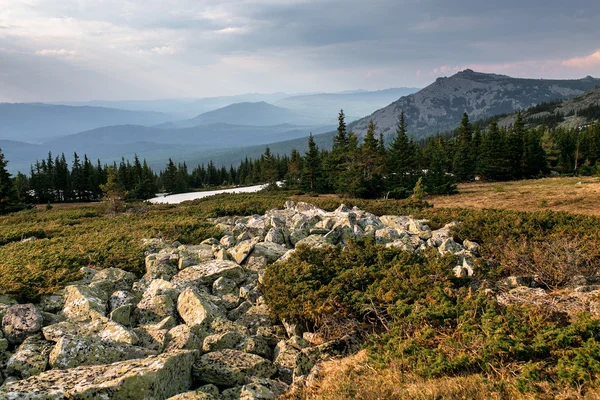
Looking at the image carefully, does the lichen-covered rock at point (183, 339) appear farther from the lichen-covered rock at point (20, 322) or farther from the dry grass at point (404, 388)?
the lichen-covered rock at point (20, 322)

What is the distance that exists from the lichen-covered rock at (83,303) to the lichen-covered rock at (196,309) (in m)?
1.73

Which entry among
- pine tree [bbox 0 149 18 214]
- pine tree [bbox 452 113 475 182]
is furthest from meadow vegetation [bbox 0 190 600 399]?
pine tree [bbox 452 113 475 182]

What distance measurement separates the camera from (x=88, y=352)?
5.59 meters

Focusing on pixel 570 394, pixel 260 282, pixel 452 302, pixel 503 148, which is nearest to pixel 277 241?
pixel 260 282

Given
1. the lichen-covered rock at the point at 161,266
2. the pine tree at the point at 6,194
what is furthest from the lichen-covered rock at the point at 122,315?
the pine tree at the point at 6,194

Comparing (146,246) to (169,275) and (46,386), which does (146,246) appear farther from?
(46,386)

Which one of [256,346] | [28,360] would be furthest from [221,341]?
[28,360]

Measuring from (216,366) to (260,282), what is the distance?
3542 mm

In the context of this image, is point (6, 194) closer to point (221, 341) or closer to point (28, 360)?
point (28, 360)

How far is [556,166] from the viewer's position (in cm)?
6656

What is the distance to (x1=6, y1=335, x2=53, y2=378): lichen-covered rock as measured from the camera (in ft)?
17.8

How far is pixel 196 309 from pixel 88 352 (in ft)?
7.19

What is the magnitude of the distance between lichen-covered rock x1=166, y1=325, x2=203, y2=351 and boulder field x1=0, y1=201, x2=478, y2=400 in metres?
0.02

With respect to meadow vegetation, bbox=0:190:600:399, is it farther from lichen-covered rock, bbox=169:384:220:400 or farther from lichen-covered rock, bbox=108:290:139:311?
lichen-covered rock, bbox=108:290:139:311
